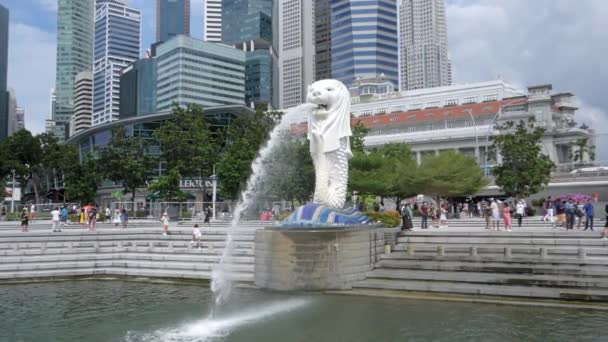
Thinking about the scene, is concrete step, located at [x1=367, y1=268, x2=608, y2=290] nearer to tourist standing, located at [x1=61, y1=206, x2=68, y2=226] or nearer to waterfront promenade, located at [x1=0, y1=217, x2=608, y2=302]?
waterfront promenade, located at [x1=0, y1=217, x2=608, y2=302]

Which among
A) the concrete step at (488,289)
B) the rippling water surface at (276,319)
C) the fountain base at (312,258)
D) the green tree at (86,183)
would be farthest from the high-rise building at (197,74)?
the concrete step at (488,289)

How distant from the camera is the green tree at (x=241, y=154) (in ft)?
153

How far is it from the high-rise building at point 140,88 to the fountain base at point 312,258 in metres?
149

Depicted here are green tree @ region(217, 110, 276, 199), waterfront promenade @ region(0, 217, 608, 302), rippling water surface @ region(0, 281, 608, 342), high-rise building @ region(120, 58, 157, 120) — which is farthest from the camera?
high-rise building @ region(120, 58, 157, 120)

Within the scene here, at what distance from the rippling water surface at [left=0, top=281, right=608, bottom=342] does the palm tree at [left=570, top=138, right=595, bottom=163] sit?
6578 cm

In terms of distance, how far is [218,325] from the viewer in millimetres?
14773

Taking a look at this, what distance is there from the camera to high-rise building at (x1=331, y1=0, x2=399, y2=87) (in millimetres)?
157500

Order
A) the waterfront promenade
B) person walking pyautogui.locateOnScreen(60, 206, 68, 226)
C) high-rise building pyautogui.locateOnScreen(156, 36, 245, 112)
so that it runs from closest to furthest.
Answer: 1. the waterfront promenade
2. person walking pyautogui.locateOnScreen(60, 206, 68, 226)
3. high-rise building pyautogui.locateOnScreen(156, 36, 245, 112)

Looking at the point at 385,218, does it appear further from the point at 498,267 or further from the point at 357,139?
the point at 357,139

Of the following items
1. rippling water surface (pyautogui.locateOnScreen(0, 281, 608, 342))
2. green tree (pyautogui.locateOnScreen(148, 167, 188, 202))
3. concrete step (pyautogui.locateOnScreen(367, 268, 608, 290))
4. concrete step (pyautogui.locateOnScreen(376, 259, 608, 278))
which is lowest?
rippling water surface (pyautogui.locateOnScreen(0, 281, 608, 342))

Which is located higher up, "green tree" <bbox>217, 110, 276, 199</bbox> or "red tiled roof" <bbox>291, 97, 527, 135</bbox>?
"red tiled roof" <bbox>291, 97, 527, 135</bbox>

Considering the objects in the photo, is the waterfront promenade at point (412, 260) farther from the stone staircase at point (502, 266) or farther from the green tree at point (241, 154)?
the green tree at point (241, 154)

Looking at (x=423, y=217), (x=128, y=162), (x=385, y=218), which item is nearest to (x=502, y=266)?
(x=385, y=218)

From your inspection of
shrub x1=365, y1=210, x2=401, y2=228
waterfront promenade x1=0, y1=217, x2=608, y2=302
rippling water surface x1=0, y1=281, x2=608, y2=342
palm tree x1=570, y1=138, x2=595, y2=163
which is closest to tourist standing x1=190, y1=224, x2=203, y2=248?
waterfront promenade x1=0, y1=217, x2=608, y2=302
